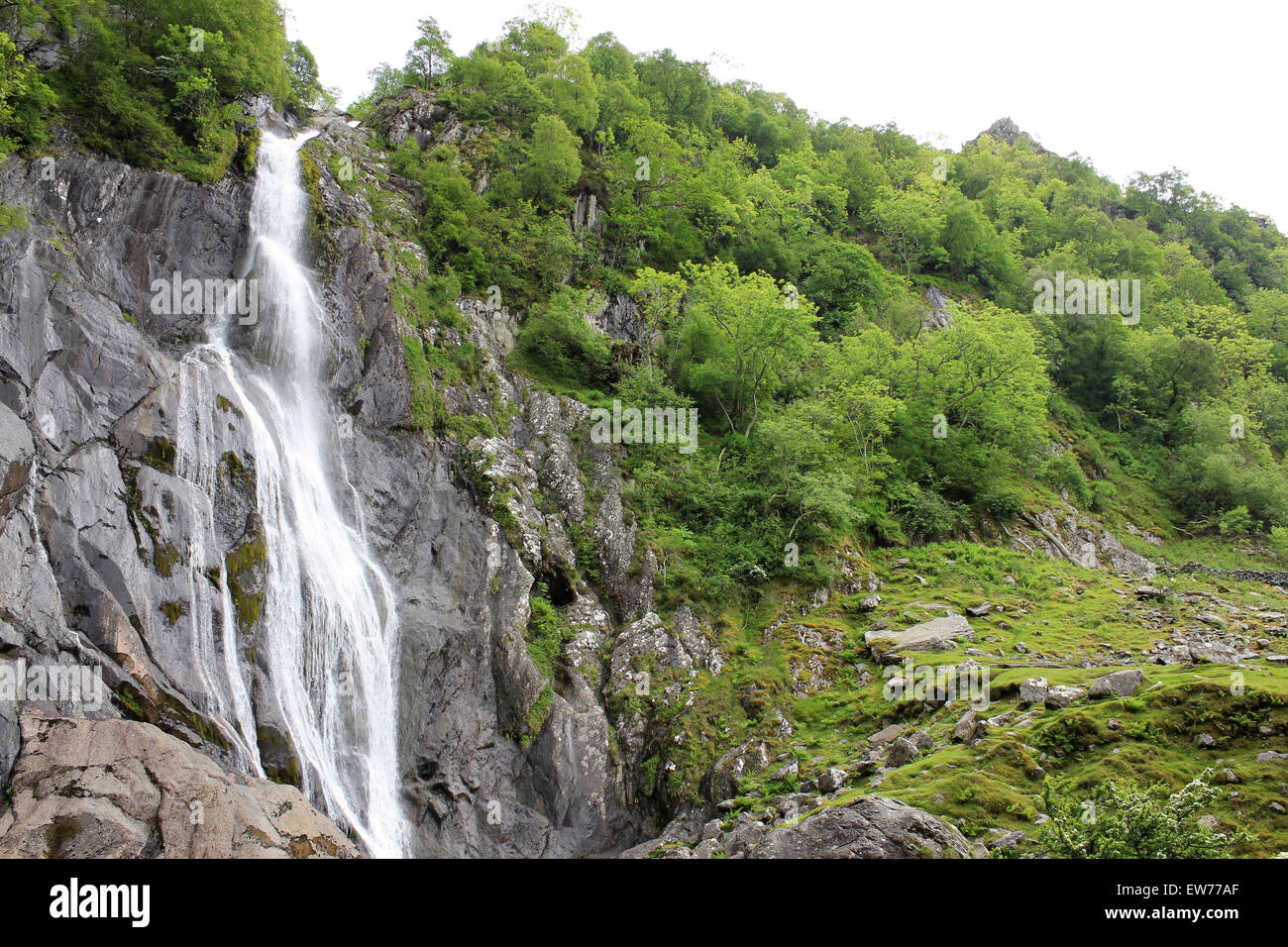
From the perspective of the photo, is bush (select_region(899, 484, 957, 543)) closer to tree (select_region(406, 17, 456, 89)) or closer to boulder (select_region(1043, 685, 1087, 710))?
boulder (select_region(1043, 685, 1087, 710))

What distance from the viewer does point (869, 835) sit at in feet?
30.1

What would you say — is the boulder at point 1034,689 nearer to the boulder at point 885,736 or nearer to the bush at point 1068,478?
the boulder at point 885,736

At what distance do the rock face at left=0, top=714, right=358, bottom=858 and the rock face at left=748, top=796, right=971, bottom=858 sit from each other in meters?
7.17

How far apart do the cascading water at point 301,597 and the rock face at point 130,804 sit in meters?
1.99

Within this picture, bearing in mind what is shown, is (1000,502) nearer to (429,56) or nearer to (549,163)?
(549,163)

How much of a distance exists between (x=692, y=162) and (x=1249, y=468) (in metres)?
35.7

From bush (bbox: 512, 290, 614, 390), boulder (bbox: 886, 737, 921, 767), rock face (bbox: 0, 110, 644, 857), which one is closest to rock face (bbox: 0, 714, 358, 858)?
rock face (bbox: 0, 110, 644, 857)

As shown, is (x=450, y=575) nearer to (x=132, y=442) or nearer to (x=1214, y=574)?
(x=132, y=442)

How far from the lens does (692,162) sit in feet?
141

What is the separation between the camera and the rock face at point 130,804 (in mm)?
8531

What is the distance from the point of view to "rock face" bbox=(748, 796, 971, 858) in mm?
8859

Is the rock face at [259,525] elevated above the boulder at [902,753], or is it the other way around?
the rock face at [259,525]

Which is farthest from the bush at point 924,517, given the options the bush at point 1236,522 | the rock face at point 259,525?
the bush at point 1236,522

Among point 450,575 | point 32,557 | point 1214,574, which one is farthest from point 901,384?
point 32,557
